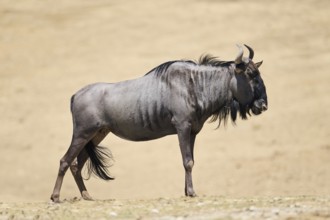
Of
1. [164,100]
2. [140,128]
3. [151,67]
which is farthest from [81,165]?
[151,67]

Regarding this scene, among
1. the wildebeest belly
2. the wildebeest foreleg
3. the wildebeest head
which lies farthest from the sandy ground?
the wildebeest foreleg

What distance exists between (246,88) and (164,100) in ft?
3.99

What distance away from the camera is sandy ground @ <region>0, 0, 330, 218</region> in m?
26.7

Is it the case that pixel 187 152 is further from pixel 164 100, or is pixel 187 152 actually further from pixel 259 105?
pixel 259 105

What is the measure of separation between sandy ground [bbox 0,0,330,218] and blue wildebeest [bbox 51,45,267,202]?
1058 cm

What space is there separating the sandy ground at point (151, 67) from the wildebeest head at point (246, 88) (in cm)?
1045

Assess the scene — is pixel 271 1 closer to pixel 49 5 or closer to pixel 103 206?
pixel 49 5

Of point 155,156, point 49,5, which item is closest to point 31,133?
point 155,156

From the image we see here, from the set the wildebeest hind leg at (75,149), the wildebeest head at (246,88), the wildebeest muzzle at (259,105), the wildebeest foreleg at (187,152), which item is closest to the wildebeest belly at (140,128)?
the wildebeest foreleg at (187,152)

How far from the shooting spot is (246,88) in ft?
45.0

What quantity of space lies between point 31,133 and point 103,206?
18.3 meters

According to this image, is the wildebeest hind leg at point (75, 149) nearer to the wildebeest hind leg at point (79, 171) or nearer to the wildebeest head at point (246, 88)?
the wildebeest hind leg at point (79, 171)

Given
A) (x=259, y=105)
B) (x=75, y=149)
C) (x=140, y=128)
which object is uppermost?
(x=259, y=105)

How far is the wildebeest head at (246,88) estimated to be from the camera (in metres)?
13.7
